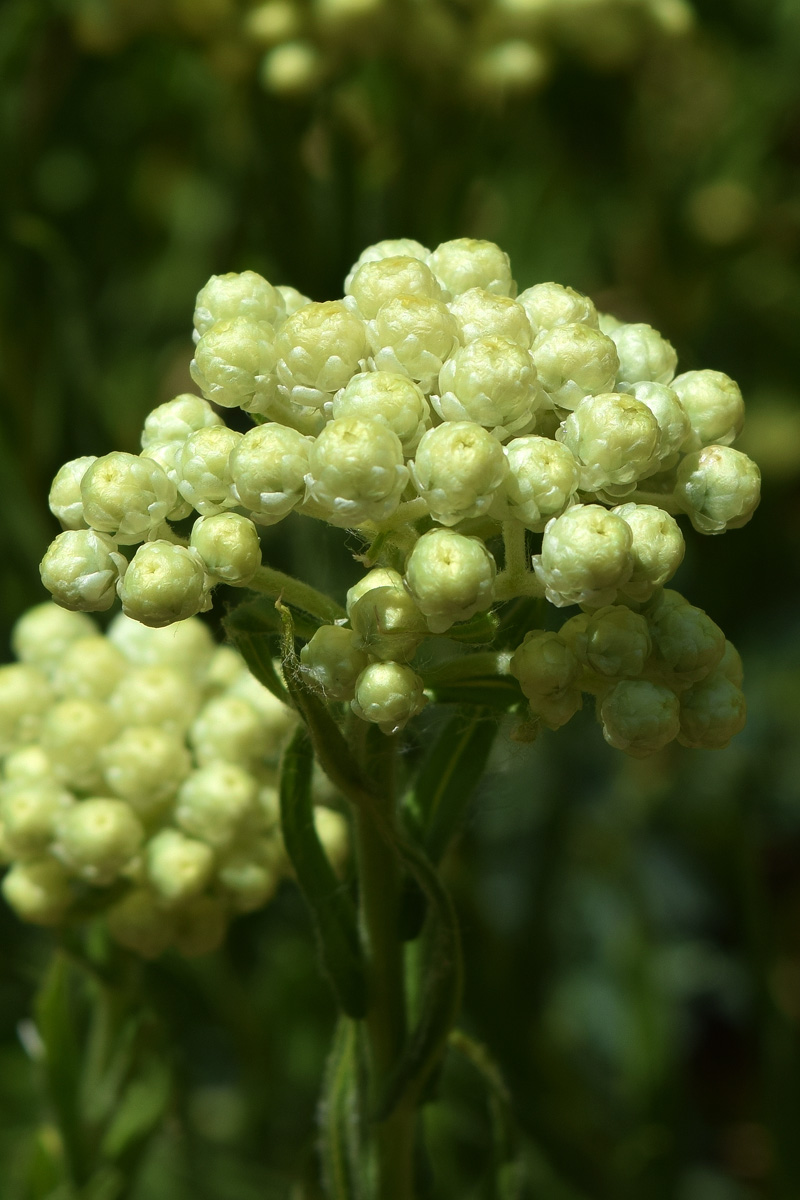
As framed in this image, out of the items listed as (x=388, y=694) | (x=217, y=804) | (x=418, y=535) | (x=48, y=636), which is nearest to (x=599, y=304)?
(x=48, y=636)

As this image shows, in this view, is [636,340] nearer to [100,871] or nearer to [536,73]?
[100,871]

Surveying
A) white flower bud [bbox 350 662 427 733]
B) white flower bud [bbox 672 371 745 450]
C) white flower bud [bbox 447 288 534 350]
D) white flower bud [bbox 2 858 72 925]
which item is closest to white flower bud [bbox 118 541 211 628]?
white flower bud [bbox 350 662 427 733]

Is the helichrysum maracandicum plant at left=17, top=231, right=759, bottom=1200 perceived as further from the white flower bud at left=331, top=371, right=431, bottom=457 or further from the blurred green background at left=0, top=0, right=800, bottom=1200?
the blurred green background at left=0, top=0, right=800, bottom=1200

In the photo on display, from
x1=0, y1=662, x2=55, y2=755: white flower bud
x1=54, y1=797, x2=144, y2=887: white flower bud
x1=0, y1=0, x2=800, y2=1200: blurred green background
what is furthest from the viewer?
x1=0, y1=0, x2=800, y2=1200: blurred green background

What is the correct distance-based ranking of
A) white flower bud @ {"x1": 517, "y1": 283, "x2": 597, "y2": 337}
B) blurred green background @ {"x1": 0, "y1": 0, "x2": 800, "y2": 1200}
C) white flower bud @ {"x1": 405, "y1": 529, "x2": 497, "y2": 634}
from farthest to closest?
blurred green background @ {"x1": 0, "y1": 0, "x2": 800, "y2": 1200} → white flower bud @ {"x1": 517, "y1": 283, "x2": 597, "y2": 337} → white flower bud @ {"x1": 405, "y1": 529, "x2": 497, "y2": 634}

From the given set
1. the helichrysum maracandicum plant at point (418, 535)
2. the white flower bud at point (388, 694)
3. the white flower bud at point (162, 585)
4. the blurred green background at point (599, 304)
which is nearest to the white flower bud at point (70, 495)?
the helichrysum maracandicum plant at point (418, 535)

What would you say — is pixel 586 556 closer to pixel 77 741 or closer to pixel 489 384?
pixel 489 384

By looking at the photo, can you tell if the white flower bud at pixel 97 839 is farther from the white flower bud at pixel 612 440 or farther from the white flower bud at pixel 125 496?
the white flower bud at pixel 612 440

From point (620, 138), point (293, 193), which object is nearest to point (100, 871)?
point (293, 193)
